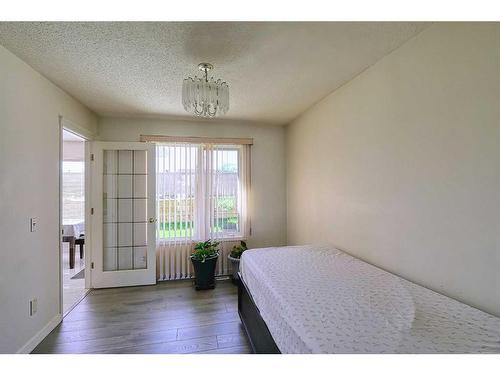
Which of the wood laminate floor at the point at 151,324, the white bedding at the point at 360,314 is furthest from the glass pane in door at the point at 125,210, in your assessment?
the white bedding at the point at 360,314

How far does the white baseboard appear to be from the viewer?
6.42 feet

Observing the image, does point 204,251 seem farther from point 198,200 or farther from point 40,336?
point 40,336

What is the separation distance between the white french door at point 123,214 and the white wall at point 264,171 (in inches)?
32.9

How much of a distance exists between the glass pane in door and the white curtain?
24cm

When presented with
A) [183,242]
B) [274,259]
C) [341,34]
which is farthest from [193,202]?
[341,34]

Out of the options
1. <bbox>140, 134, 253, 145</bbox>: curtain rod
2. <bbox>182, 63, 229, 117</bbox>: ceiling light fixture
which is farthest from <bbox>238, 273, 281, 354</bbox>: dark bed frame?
<bbox>140, 134, 253, 145</bbox>: curtain rod

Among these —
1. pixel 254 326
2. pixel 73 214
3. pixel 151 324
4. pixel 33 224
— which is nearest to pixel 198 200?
→ pixel 151 324

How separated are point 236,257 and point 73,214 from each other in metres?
4.42

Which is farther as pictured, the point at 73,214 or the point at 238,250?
the point at 73,214

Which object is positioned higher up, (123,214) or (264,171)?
(264,171)

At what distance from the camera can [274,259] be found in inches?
90.0

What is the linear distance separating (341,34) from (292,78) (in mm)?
734

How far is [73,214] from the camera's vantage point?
18.7 ft
